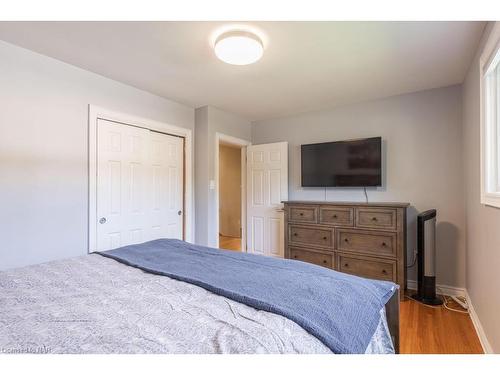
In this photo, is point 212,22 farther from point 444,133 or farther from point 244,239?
point 244,239

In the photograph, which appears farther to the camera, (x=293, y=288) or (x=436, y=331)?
(x=436, y=331)

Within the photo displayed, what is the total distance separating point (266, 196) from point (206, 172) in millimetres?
1057

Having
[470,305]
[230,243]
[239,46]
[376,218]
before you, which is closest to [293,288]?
[239,46]

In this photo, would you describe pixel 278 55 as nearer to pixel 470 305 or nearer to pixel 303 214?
pixel 303 214

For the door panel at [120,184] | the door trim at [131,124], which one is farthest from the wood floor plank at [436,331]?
the door panel at [120,184]

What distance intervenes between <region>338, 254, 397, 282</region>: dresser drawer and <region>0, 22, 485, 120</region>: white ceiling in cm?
196

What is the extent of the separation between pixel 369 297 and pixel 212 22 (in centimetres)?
193

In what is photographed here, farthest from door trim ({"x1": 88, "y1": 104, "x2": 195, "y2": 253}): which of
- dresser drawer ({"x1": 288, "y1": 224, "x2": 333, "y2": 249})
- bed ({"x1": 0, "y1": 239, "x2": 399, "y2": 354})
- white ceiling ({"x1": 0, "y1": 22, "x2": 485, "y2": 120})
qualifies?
dresser drawer ({"x1": 288, "y1": 224, "x2": 333, "y2": 249})

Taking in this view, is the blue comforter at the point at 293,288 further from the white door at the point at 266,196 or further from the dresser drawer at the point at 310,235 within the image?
the white door at the point at 266,196

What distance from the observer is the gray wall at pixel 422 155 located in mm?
2869

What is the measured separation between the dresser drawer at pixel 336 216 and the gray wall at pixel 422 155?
0.47m

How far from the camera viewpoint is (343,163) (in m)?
3.40

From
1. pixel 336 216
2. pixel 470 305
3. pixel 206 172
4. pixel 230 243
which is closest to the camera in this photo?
pixel 470 305

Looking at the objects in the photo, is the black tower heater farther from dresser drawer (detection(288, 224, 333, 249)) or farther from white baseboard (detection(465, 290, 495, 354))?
dresser drawer (detection(288, 224, 333, 249))
